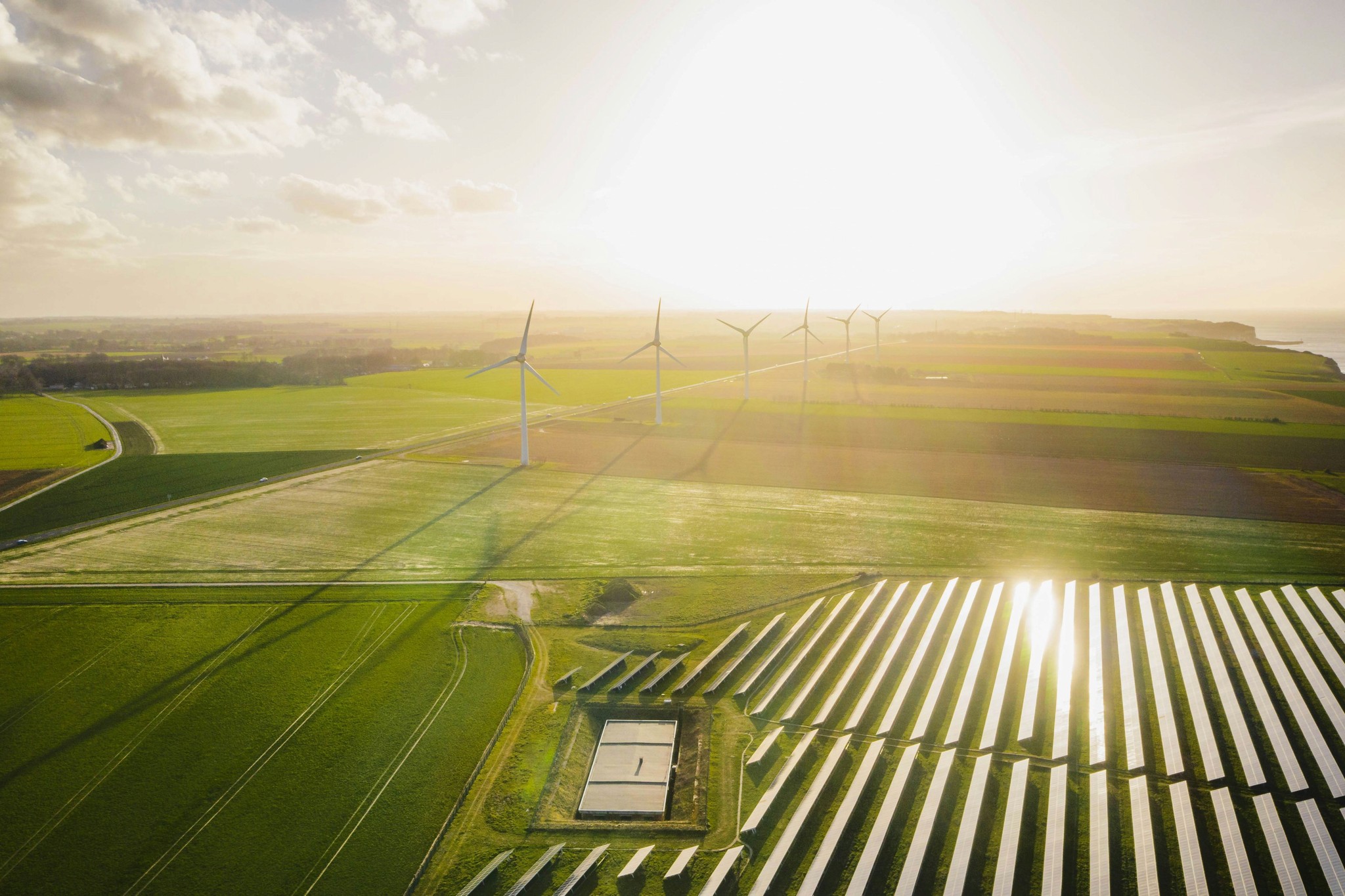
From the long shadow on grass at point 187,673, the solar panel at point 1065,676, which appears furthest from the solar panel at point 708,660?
the long shadow on grass at point 187,673

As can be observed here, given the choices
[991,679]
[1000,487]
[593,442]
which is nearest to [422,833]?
[991,679]

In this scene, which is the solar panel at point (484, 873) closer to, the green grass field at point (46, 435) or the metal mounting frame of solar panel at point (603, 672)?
the metal mounting frame of solar panel at point (603, 672)

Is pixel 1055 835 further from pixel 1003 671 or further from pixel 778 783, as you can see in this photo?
pixel 1003 671

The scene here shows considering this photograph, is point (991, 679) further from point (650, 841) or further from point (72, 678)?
point (72, 678)

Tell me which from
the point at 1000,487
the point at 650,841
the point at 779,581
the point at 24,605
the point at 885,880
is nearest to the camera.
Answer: the point at 885,880

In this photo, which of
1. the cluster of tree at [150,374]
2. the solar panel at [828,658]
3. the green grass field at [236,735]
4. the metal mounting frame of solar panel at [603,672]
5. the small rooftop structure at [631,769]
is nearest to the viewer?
the green grass field at [236,735]

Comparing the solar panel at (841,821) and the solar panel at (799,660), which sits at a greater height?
the solar panel at (799,660)

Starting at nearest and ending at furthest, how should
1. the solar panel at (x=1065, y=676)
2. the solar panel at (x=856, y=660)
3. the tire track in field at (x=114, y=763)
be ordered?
the tire track in field at (x=114, y=763)
the solar panel at (x=1065, y=676)
the solar panel at (x=856, y=660)
